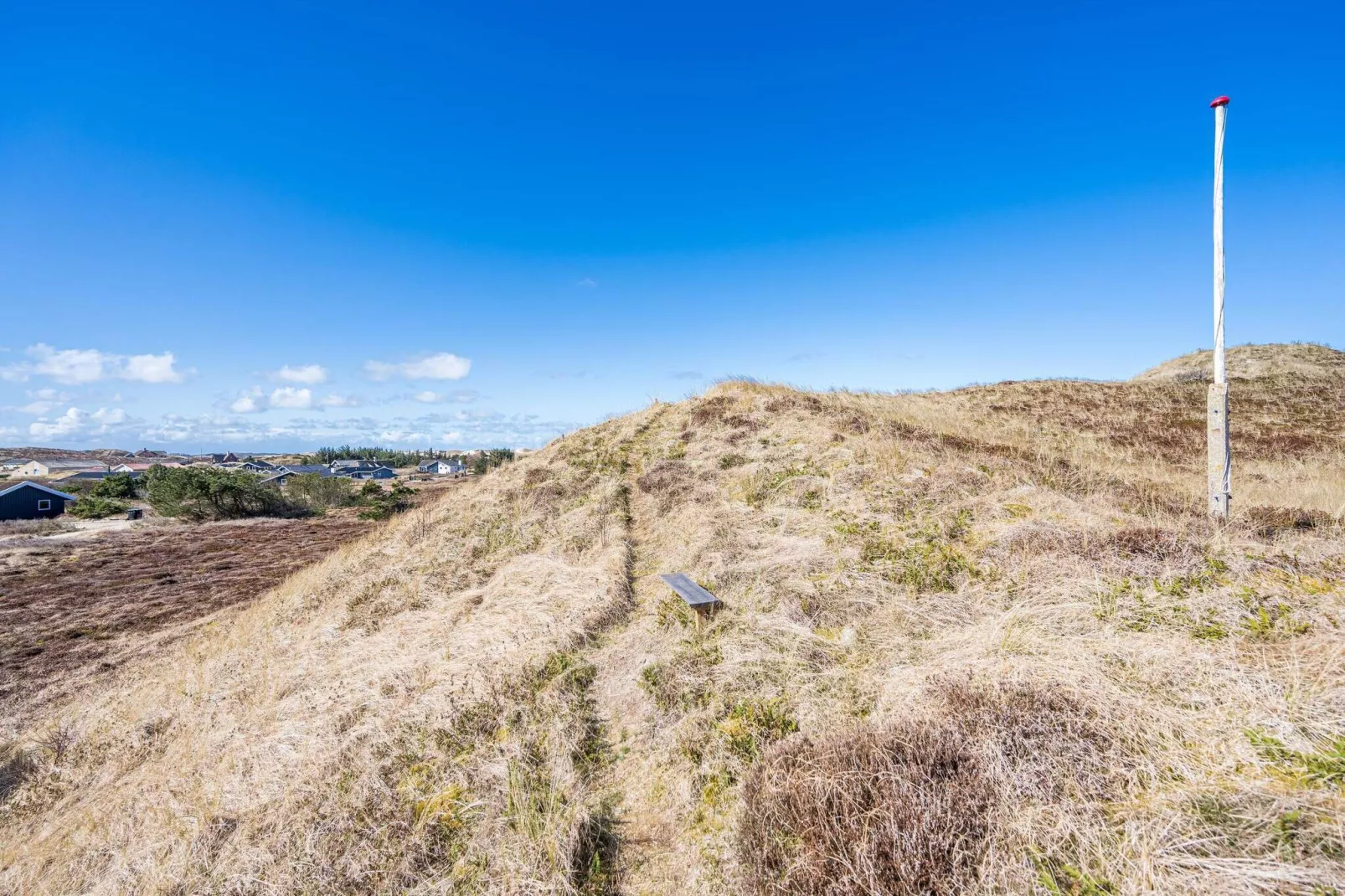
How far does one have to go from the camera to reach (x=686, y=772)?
4262 mm

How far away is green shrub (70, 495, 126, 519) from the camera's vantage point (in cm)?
4694

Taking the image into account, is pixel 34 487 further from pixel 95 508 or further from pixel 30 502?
pixel 95 508

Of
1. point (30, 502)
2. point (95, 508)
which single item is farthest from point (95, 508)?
point (30, 502)

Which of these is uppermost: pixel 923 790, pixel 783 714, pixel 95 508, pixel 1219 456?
pixel 1219 456

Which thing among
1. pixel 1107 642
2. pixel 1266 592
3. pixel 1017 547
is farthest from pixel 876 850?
pixel 1017 547

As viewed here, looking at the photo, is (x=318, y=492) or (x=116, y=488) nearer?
(x=318, y=492)

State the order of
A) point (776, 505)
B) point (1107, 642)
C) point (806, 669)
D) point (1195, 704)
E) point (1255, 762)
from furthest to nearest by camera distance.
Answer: point (776, 505) < point (806, 669) < point (1107, 642) < point (1195, 704) < point (1255, 762)

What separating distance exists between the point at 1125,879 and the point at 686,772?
9.34ft

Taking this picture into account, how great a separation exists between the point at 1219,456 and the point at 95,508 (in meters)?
73.0

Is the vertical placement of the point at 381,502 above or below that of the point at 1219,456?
below

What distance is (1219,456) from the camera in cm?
701

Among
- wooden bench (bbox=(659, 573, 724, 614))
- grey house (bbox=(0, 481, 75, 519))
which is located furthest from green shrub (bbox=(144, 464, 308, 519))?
wooden bench (bbox=(659, 573, 724, 614))

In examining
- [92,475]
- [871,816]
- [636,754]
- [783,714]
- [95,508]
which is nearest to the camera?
[871,816]

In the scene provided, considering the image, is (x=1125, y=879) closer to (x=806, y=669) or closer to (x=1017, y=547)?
(x=806, y=669)
